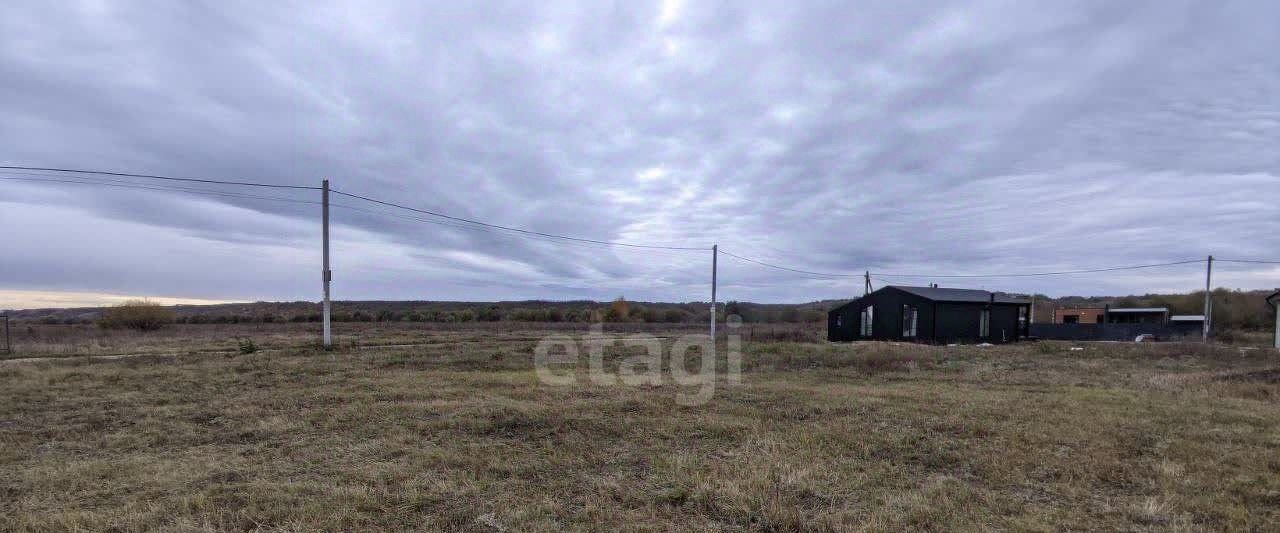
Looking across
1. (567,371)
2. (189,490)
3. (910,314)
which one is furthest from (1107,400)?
(910,314)

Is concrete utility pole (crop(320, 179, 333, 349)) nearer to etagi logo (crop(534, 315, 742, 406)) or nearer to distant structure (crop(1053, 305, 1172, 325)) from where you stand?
etagi logo (crop(534, 315, 742, 406))

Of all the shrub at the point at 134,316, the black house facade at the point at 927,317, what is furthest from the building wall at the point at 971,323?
the shrub at the point at 134,316

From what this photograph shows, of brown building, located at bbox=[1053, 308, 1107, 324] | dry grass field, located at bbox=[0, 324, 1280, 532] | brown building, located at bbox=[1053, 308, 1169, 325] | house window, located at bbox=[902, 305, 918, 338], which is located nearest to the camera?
dry grass field, located at bbox=[0, 324, 1280, 532]

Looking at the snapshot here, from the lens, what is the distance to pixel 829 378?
14.5 metres

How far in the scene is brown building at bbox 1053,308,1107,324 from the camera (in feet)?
161

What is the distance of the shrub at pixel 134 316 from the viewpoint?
132ft

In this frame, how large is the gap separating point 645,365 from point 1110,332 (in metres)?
33.9

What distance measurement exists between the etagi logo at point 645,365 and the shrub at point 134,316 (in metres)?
34.3

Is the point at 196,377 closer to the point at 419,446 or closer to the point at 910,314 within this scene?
the point at 419,446

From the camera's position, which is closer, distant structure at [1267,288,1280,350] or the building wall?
distant structure at [1267,288,1280,350]

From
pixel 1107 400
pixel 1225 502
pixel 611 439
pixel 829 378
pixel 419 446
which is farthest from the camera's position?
pixel 829 378

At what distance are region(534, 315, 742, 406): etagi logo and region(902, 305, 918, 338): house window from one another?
468 inches

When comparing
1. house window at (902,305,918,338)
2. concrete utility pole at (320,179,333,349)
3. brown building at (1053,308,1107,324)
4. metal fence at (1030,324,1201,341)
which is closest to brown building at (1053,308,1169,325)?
brown building at (1053,308,1107,324)

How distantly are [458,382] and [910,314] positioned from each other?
25532mm
